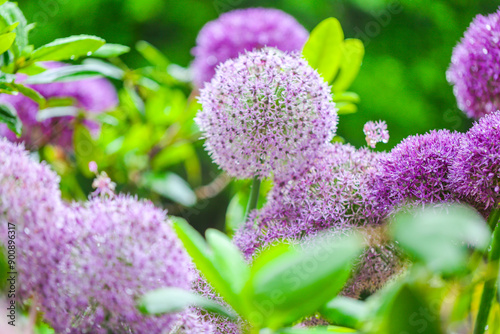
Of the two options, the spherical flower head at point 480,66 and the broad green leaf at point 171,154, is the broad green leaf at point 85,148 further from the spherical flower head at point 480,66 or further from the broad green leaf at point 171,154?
the spherical flower head at point 480,66

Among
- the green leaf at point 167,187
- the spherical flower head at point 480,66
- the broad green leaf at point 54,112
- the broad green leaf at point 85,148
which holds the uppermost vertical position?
the spherical flower head at point 480,66

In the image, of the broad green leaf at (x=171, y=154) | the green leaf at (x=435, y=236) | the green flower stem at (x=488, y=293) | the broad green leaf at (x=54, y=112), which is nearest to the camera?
the green leaf at (x=435, y=236)

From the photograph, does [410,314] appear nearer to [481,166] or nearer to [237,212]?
[481,166]

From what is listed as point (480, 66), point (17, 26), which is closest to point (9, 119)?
point (17, 26)

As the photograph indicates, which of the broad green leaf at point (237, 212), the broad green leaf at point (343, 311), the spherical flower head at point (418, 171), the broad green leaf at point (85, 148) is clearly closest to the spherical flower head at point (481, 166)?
the spherical flower head at point (418, 171)

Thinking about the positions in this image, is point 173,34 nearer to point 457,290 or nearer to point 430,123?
point 430,123

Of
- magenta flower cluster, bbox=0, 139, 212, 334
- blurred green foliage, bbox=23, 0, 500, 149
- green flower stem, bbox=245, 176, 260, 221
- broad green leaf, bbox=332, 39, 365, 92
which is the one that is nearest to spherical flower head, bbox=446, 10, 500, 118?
broad green leaf, bbox=332, 39, 365, 92

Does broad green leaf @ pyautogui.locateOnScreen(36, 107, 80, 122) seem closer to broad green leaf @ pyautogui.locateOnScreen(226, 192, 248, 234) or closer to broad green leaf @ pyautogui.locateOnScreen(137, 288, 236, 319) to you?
broad green leaf @ pyautogui.locateOnScreen(226, 192, 248, 234)
